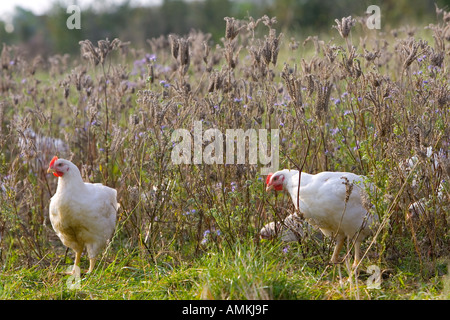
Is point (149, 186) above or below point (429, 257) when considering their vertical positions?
above

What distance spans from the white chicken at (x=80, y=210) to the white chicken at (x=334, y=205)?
119 centimetres

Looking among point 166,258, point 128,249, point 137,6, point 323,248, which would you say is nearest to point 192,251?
point 166,258

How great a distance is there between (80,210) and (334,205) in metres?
1.74

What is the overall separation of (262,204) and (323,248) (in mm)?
523

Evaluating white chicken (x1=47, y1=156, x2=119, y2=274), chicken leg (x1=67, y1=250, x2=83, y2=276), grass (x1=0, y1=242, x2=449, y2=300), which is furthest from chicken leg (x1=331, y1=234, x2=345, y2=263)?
chicken leg (x1=67, y1=250, x2=83, y2=276)

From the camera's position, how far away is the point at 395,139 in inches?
155

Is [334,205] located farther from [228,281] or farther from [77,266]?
[77,266]

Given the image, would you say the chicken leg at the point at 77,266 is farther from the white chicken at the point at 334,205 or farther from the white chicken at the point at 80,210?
the white chicken at the point at 334,205

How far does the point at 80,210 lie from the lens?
14.0 feet

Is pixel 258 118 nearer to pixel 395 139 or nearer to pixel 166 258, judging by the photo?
pixel 395 139

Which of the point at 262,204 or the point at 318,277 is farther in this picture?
the point at 262,204
